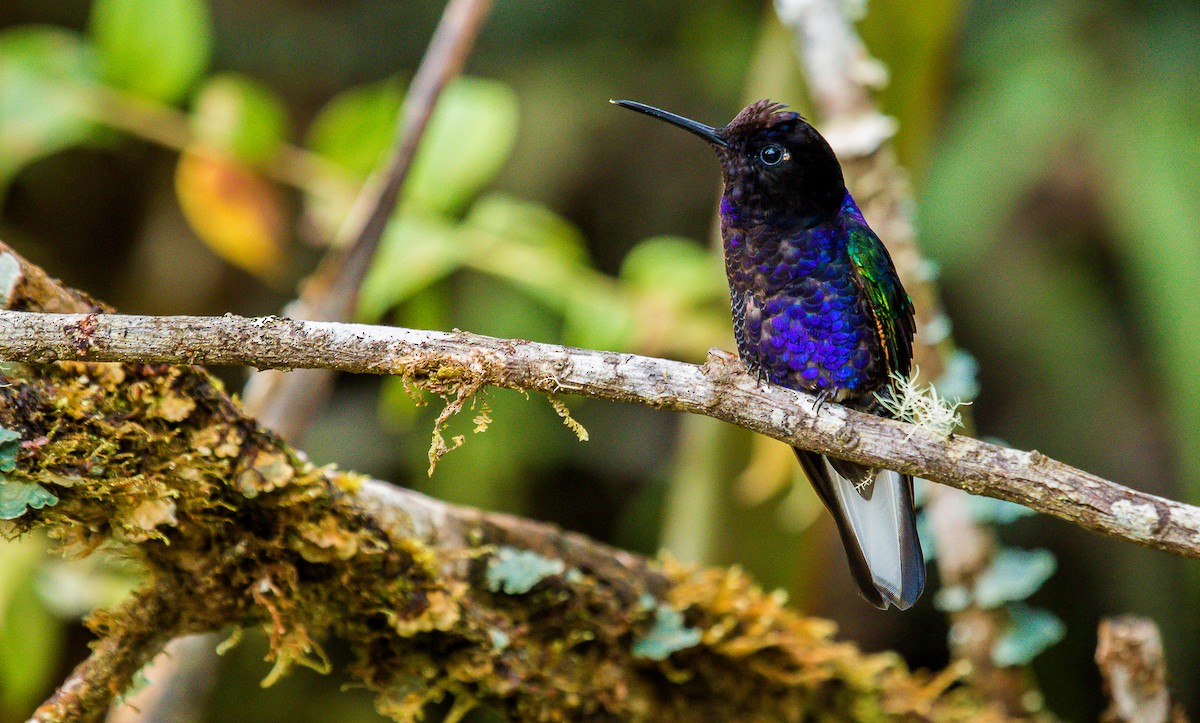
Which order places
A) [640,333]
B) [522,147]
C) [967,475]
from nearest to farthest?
[967,475] < [640,333] < [522,147]

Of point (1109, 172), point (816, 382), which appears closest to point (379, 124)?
point (816, 382)

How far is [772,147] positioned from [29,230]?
483cm

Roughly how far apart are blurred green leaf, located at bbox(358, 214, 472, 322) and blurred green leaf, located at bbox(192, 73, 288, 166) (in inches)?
22.0

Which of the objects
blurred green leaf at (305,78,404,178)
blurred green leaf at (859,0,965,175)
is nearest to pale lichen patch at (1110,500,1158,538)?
blurred green leaf at (859,0,965,175)

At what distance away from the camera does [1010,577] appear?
290 cm

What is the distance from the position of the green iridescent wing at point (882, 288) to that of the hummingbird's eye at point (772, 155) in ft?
0.92

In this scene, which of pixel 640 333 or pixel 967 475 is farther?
pixel 640 333

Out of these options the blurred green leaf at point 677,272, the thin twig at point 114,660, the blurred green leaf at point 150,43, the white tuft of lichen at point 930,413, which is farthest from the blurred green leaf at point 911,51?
the thin twig at point 114,660

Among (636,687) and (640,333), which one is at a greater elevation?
(640,333)

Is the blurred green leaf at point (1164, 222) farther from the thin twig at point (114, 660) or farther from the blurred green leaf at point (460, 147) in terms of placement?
the thin twig at point (114, 660)

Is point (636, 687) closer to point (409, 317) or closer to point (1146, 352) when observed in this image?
point (409, 317)

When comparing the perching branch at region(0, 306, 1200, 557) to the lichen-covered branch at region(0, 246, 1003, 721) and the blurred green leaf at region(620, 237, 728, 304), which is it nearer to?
the lichen-covered branch at region(0, 246, 1003, 721)

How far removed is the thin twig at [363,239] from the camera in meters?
2.88

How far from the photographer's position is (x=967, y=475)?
179 centimetres
